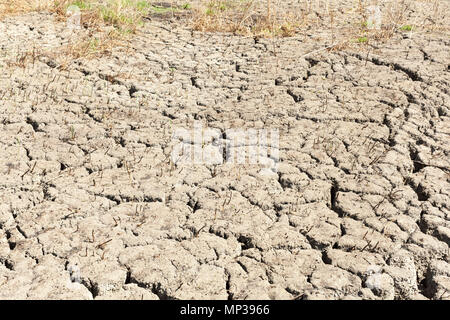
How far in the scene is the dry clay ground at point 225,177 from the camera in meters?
2.71

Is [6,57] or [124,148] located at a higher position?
[6,57]

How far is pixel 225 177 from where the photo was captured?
11.0 ft

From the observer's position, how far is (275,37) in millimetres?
5059

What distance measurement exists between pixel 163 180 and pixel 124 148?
41 centimetres

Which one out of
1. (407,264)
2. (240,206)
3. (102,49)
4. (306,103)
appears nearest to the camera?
(407,264)

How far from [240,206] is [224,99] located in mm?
1219

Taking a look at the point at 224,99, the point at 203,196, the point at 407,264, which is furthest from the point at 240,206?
Result: the point at 224,99

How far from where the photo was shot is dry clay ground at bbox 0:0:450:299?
8.91 ft

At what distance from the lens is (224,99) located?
416cm

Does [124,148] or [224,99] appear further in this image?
[224,99]

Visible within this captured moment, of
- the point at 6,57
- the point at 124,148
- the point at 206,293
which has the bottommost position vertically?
the point at 206,293

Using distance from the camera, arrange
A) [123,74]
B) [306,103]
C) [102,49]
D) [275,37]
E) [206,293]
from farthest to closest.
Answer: [275,37] → [102,49] → [123,74] → [306,103] → [206,293]

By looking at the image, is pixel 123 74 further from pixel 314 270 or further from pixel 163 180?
pixel 314 270

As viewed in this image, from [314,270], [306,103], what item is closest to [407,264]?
[314,270]
